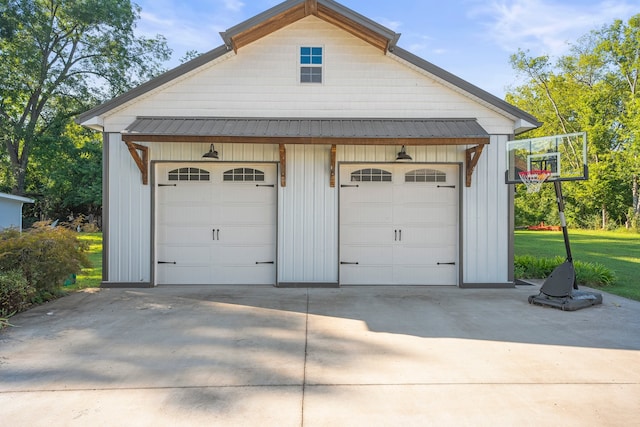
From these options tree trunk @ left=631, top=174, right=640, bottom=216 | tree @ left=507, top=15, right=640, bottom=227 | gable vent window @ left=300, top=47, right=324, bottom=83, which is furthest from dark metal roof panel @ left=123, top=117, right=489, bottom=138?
tree trunk @ left=631, top=174, right=640, bottom=216

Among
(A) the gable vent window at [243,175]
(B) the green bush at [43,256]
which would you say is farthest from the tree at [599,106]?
(B) the green bush at [43,256]

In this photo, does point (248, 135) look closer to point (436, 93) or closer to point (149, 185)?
point (149, 185)

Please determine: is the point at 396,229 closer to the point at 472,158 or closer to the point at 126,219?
the point at 472,158

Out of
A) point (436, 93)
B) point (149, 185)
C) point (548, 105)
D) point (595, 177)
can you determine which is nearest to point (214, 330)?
point (149, 185)

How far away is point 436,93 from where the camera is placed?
8359 millimetres

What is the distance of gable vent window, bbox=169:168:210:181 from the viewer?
8.46 metres

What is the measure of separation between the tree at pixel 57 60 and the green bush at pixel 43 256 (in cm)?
1640

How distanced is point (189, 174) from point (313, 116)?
2887 mm

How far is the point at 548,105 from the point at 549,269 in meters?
31.8

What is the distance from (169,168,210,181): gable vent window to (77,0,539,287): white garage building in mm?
30

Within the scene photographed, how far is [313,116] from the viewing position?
8.30m

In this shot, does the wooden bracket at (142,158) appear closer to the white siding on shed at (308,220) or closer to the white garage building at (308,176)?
the white garage building at (308,176)

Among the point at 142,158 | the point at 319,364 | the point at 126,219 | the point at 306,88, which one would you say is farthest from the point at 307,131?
the point at 319,364

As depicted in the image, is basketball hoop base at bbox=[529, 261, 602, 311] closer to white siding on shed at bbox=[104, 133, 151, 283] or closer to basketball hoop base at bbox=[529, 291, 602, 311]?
basketball hoop base at bbox=[529, 291, 602, 311]
